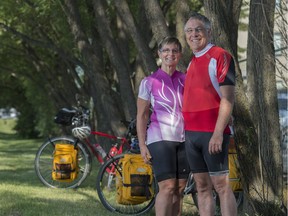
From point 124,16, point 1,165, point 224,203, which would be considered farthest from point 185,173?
point 1,165

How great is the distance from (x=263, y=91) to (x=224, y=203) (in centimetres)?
188

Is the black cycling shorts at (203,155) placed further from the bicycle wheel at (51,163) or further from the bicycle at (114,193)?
the bicycle wheel at (51,163)

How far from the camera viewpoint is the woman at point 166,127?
5.53 metres

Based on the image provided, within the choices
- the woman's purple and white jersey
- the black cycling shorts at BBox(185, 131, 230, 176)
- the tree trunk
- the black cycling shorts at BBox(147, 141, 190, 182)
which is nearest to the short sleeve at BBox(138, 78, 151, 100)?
the woman's purple and white jersey

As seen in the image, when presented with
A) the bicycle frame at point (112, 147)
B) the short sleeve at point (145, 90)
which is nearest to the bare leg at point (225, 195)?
the short sleeve at point (145, 90)

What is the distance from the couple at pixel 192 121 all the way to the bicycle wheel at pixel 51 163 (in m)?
4.06

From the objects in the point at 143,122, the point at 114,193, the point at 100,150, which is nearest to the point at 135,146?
the point at 114,193

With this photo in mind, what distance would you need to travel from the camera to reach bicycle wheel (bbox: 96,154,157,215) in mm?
7797

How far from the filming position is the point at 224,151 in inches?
196

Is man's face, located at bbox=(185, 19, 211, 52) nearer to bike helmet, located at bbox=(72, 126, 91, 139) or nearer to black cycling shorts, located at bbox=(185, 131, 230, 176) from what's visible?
black cycling shorts, located at bbox=(185, 131, 230, 176)

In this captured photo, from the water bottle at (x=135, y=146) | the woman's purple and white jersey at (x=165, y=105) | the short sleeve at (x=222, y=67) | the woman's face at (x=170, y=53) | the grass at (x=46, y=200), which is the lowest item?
the grass at (x=46, y=200)

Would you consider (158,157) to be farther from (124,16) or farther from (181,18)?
(124,16)

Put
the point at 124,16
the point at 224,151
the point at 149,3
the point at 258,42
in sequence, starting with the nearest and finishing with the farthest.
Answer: the point at 224,151, the point at 258,42, the point at 149,3, the point at 124,16

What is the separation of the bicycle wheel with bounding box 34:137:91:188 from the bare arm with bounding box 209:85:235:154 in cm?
506
